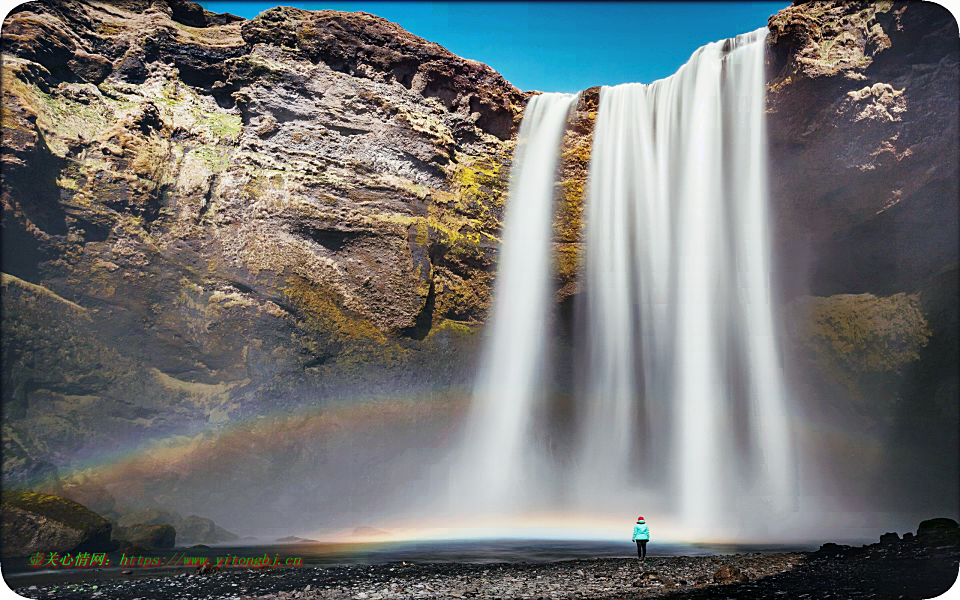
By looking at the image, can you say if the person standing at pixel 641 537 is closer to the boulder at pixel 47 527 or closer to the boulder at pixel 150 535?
the boulder at pixel 150 535

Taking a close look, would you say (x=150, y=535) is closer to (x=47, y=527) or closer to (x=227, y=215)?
(x=47, y=527)

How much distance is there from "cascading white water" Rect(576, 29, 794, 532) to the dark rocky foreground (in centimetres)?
611

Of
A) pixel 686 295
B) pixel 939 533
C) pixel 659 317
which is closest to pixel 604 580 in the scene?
pixel 939 533

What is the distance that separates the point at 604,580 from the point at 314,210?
14143 millimetres

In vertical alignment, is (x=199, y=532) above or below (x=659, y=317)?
below

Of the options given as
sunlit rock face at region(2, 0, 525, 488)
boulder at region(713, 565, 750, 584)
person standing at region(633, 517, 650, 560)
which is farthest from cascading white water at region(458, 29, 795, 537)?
boulder at region(713, 565, 750, 584)

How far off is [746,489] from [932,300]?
796 cm

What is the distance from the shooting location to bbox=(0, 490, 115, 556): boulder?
12.4 m

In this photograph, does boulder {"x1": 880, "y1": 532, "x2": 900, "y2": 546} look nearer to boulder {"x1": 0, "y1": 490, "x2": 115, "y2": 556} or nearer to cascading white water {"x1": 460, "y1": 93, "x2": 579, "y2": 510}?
cascading white water {"x1": 460, "y1": 93, "x2": 579, "y2": 510}

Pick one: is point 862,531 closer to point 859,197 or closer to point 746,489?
point 746,489

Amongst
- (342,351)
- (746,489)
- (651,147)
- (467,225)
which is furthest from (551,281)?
(746,489)

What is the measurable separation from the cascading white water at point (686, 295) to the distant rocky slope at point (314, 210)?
1.03 metres

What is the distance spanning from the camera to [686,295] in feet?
65.1

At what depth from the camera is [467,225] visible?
71.1 ft
